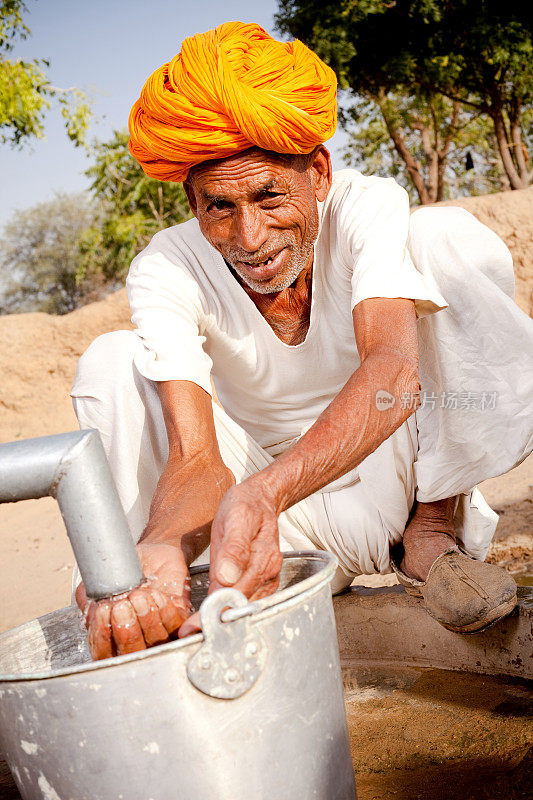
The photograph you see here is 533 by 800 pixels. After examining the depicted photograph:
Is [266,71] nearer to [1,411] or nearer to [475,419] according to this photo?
[475,419]

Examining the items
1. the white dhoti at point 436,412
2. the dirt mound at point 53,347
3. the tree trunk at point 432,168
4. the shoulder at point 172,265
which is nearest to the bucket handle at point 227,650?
the white dhoti at point 436,412

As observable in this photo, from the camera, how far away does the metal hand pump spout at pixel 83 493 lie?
1.01 meters

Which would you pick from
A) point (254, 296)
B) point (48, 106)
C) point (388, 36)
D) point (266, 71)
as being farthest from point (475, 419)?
point (388, 36)

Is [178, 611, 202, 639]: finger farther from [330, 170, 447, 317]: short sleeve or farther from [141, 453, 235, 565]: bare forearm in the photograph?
[330, 170, 447, 317]: short sleeve

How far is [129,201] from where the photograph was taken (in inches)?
566

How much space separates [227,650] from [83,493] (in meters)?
0.29

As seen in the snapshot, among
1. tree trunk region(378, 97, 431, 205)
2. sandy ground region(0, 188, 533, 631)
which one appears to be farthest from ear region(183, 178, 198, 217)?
tree trunk region(378, 97, 431, 205)

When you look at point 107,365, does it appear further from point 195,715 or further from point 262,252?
point 195,715

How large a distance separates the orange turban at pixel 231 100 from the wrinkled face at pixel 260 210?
0.14 ft

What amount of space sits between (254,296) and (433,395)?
0.58m

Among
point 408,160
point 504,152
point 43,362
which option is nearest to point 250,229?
point 43,362

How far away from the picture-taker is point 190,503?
5.48 feet

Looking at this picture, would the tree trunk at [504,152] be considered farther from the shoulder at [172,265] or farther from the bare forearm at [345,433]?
the bare forearm at [345,433]

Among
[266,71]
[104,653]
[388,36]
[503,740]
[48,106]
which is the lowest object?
[503,740]
